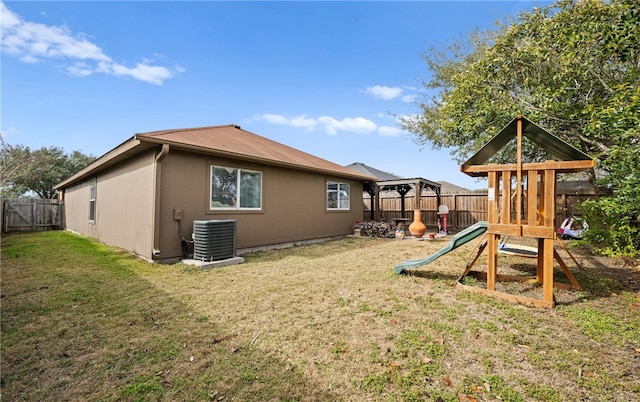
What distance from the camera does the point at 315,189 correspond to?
9391 mm

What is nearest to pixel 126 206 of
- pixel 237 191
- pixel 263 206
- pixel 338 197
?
pixel 237 191

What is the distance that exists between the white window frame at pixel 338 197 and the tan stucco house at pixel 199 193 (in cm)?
4

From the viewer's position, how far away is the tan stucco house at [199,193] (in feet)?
19.1

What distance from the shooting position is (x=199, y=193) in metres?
6.37

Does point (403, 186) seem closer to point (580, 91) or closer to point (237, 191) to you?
point (580, 91)

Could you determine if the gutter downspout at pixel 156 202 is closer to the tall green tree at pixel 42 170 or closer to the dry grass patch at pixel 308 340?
the dry grass patch at pixel 308 340

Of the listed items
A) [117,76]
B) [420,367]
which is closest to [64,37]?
[117,76]

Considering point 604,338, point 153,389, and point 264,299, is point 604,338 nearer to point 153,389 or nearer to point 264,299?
point 264,299

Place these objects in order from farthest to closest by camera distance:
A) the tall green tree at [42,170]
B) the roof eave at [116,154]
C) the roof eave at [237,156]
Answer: the tall green tree at [42,170] < the roof eave at [116,154] < the roof eave at [237,156]

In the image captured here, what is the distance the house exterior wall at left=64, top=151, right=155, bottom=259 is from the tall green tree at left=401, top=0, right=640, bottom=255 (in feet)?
25.9

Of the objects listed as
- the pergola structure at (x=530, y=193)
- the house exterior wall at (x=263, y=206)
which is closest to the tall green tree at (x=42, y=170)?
the house exterior wall at (x=263, y=206)

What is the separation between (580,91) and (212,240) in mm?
9119

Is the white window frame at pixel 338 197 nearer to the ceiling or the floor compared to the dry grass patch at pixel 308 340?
nearer to the ceiling

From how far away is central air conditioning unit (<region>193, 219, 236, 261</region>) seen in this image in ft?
18.7
